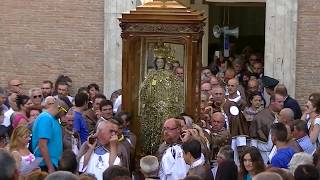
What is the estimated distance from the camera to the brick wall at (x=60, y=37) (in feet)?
67.2

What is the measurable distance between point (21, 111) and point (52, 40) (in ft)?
18.6

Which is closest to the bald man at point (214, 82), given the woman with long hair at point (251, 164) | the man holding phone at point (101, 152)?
the man holding phone at point (101, 152)

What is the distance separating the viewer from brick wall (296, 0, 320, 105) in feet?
64.4

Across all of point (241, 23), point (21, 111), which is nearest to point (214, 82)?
point (21, 111)

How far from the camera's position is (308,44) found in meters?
19.7

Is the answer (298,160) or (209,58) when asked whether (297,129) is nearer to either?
(298,160)

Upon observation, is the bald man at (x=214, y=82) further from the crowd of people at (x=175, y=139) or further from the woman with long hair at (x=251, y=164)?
the woman with long hair at (x=251, y=164)

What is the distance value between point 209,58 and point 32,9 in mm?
5602

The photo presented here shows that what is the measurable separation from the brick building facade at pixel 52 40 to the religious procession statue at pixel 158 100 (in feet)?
20.5

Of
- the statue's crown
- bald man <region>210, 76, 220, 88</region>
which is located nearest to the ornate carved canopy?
the statue's crown

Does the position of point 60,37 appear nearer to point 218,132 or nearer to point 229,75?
point 229,75

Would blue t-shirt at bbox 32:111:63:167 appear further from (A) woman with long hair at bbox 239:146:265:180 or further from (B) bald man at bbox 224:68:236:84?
(B) bald man at bbox 224:68:236:84

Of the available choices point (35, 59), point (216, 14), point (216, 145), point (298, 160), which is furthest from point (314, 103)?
point (216, 14)

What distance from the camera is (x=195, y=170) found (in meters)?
11.1
